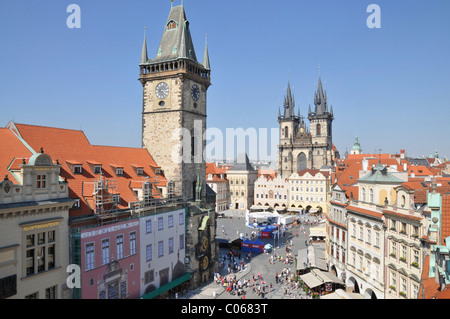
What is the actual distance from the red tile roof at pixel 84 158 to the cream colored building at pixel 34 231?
1.92 m

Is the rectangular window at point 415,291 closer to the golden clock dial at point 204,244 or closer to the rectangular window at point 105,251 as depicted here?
the golden clock dial at point 204,244

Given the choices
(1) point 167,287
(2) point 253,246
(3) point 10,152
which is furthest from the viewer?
(2) point 253,246

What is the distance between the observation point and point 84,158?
30.8m

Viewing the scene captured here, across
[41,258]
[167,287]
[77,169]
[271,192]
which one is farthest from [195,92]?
[271,192]

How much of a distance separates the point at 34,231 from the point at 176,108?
2074cm

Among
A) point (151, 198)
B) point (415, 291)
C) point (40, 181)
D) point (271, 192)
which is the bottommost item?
point (415, 291)

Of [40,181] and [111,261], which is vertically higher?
[40,181]

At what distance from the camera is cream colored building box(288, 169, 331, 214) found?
100812mm

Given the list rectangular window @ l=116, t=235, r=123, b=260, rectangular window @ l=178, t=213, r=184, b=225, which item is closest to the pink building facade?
rectangular window @ l=116, t=235, r=123, b=260

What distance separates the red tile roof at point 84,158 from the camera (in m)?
26.9

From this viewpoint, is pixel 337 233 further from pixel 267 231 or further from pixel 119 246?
pixel 267 231

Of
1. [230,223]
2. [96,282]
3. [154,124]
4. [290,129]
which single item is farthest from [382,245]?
[290,129]

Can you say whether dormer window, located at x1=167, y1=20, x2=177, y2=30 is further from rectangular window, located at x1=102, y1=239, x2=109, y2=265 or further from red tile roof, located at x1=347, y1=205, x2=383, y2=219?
red tile roof, located at x1=347, y1=205, x2=383, y2=219

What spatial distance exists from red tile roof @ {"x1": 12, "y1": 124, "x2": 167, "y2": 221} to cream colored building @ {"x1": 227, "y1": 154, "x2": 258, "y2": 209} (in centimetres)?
7319
